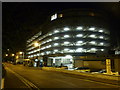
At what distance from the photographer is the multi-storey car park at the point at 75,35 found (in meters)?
69.7

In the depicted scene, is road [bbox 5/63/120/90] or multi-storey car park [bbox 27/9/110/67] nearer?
road [bbox 5/63/120/90]

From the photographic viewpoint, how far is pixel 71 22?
71.6m

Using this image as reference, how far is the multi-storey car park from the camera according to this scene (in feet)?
229

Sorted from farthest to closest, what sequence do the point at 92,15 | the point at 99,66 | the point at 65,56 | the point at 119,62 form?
the point at 92,15 < the point at 65,56 < the point at 99,66 < the point at 119,62

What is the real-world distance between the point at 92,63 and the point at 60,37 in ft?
82.8

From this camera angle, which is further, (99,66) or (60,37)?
(60,37)

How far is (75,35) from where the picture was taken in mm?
70000

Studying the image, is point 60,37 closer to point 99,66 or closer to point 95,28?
point 95,28

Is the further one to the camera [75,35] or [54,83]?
[75,35]

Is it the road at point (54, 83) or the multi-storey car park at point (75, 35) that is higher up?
the multi-storey car park at point (75, 35)

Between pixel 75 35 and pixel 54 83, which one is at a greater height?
pixel 75 35

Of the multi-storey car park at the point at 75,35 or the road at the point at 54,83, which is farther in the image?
the multi-storey car park at the point at 75,35

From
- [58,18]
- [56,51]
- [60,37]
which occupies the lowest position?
[56,51]

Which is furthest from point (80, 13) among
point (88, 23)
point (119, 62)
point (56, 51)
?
point (119, 62)
